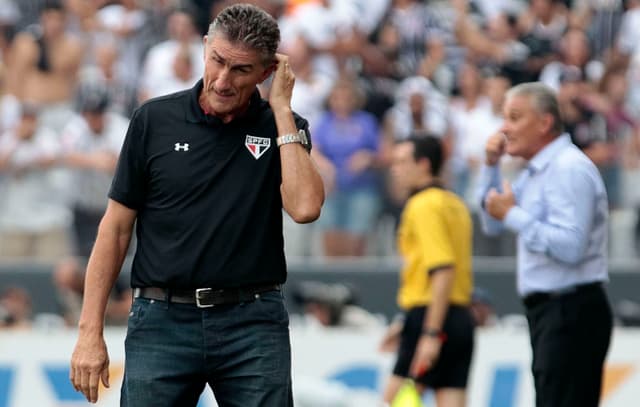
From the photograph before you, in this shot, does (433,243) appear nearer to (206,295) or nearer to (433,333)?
(433,333)

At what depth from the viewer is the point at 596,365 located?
6.91 m

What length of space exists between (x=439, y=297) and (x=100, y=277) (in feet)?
11.9

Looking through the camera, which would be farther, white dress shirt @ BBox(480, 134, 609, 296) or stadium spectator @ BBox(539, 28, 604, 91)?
stadium spectator @ BBox(539, 28, 604, 91)

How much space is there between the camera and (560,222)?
22.2 feet

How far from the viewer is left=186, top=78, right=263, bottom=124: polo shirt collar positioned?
5.23m

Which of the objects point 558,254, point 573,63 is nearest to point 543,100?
point 558,254

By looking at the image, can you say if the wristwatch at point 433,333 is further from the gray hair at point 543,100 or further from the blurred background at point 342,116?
the blurred background at point 342,116

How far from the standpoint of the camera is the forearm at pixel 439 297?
8.39 metres

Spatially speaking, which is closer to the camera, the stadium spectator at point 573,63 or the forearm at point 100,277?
the forearm at point 100,277

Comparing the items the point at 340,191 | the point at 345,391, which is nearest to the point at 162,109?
Answer: the point at 345,391

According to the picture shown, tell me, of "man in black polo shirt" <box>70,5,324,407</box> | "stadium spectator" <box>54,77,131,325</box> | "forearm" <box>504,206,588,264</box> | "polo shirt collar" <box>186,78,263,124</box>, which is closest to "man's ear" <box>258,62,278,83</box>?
"man in black polo shirt" <box>70,5,324,407</box>

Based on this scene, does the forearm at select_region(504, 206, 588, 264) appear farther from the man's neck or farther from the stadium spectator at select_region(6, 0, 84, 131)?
the stadium spectator at select_region(6, 0, 84, 131)

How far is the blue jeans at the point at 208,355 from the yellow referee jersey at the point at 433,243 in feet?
11.0

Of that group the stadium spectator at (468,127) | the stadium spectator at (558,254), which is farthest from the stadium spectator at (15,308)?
the stadium spectator at (558,254)
